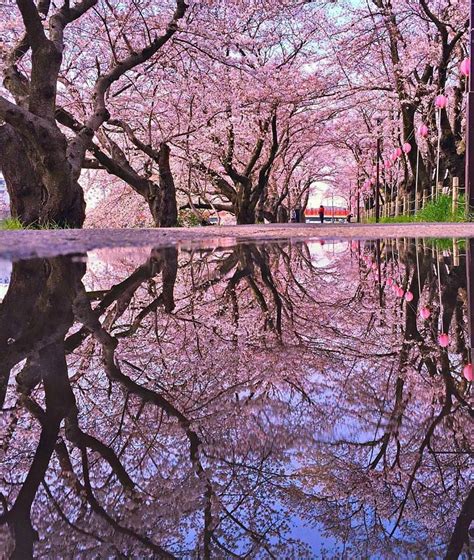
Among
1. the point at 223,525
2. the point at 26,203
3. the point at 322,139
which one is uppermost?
the point at 322,139

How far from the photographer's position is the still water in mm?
819

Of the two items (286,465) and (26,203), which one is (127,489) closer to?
(286,465)

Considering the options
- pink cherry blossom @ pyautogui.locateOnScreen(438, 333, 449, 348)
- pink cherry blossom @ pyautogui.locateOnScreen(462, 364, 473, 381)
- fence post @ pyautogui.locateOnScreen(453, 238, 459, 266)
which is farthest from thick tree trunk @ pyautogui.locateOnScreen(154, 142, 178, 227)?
pink cherry blossom @ pyautogui.locateOnScreen(462, 364, 473, 381)

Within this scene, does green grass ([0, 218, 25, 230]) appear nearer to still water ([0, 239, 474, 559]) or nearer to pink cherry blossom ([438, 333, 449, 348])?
still water ([0, 239, 474, 559])

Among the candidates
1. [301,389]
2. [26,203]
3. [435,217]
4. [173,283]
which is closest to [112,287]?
[173,283]

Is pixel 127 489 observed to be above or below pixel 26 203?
below

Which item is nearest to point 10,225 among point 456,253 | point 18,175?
point 18,175

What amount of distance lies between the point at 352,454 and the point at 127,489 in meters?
0.39

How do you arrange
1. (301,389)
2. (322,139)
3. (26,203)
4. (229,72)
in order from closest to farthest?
(301,389) < (26,203) < (229,72) < (322,139)

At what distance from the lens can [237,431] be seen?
1.19m

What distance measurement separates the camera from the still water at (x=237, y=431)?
0.82 m

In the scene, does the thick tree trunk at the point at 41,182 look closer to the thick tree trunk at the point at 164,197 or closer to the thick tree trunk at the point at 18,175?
the thick tree trunk at the point at 18,175

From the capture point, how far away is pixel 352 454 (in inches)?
41.7

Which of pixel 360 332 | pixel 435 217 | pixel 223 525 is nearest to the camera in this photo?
pixel 223 525
